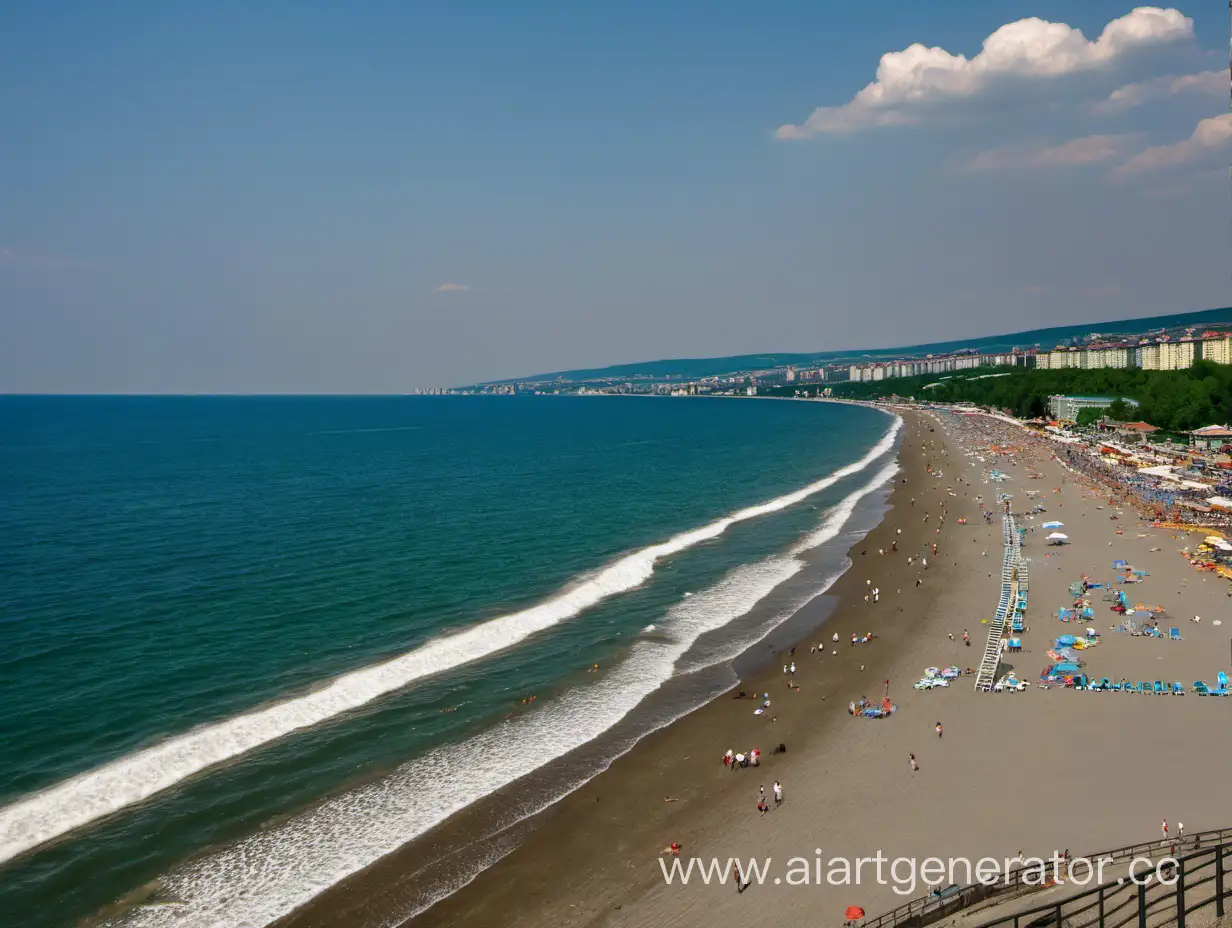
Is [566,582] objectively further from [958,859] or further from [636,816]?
[958,859]

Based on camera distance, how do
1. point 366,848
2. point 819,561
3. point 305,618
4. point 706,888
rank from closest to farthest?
point 706,888 < point 366,848 < point 305,618 < point 819,561

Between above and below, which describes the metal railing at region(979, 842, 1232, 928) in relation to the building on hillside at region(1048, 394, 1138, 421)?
below

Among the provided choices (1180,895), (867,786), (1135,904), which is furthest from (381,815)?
(1180,895)

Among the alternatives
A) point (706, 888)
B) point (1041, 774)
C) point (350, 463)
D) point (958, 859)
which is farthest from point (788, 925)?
point (350, 463)

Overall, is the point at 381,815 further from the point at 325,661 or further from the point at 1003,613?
the point at 1003,613

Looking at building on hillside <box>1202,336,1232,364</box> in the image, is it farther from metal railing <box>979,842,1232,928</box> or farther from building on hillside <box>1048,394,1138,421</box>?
metal railing <box>979,842,1232,928</box>

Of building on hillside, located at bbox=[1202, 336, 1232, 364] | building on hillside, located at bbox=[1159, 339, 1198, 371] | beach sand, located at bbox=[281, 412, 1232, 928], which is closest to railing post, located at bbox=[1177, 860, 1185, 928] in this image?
beach sand, located at bbox=[281, 412, 1232, 928]
